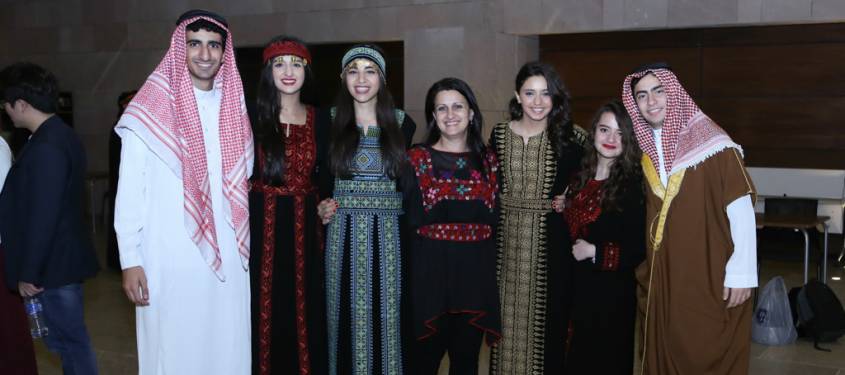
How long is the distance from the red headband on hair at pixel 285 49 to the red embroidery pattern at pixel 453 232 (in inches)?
34.6

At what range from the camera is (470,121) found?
347 centimetres

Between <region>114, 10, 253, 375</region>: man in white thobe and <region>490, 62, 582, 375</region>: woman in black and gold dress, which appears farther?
<region>490, 62, 582, 375</region>: woman in black and gold dress

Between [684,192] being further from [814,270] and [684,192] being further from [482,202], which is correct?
[814,270]

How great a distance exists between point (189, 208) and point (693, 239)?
1.82 metres

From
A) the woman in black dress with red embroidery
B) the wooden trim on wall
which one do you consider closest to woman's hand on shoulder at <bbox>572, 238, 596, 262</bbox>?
the woman in black dress with red embroidery

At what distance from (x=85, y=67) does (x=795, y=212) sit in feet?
29.0

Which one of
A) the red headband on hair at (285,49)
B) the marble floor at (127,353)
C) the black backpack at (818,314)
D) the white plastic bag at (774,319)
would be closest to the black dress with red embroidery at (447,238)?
the red headband on hair at (285,49)

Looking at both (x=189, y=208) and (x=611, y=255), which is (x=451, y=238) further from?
(x=189, y=208)

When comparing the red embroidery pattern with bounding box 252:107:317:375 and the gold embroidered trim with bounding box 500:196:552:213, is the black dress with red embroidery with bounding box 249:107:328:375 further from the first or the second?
the gold embroidered trim with bounding box 500:196:552:213

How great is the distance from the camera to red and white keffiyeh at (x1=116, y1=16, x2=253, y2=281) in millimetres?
2764

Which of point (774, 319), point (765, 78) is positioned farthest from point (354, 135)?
point (765, 78)

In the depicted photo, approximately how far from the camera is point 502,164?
3.53 meters

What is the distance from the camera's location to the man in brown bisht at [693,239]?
2943 millimetres

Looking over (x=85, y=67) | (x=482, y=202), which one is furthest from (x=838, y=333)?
(x=85, y=67)
